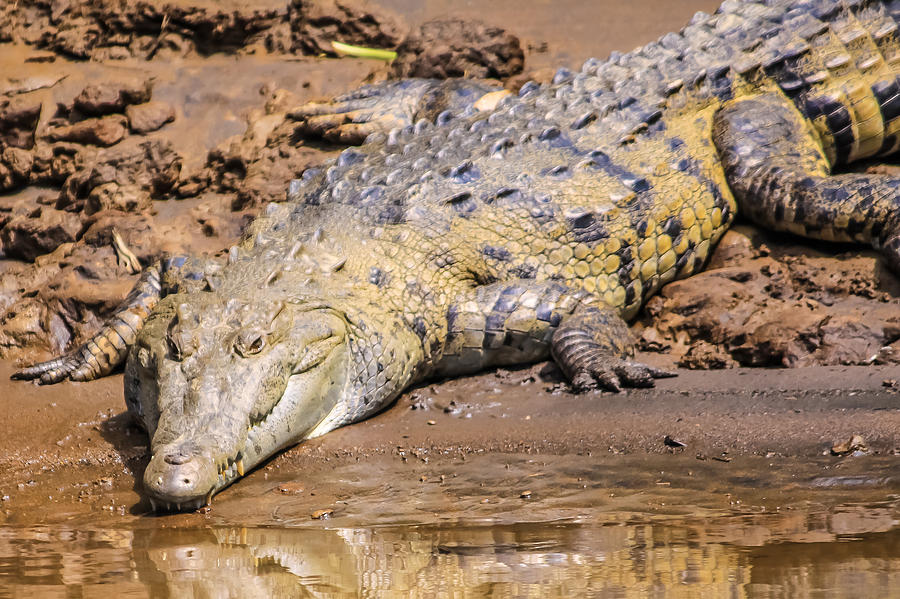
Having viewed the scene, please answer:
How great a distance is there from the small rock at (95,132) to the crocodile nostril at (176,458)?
4.44 metres

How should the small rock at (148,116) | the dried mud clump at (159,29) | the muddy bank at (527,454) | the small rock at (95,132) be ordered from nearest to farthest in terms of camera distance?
the muddy bank at (527,454) → the small rock at (95,132) → the small rock at (148,116) → the dried mud clump at (159,29)

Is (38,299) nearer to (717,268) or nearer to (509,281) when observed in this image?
(509,281)

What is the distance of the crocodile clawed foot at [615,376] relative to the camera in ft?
14.7

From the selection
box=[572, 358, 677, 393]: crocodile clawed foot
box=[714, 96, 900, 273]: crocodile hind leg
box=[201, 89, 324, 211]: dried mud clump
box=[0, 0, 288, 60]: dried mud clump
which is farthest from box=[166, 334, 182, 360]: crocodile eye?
box=[0, 0, 288, 60]: dried mud clump

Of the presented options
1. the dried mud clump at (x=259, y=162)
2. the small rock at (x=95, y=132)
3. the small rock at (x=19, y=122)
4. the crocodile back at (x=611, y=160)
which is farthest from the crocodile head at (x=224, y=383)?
the small rock at (x=19, y=122)

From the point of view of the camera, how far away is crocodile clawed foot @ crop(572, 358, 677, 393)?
447cm

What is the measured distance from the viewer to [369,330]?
458 centimetres

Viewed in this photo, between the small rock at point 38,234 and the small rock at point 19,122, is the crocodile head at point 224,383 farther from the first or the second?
the small rock at point 19,122

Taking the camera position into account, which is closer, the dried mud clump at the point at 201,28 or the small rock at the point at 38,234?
the small rock at the point at 38,234

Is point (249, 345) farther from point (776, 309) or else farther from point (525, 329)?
point (776, 309)

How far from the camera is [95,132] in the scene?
7402 mm

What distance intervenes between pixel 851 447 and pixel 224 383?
235 centimetres

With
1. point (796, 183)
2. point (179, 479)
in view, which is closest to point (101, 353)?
point (179, 479)

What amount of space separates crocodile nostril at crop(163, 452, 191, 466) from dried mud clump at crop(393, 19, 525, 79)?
15.0 ft
